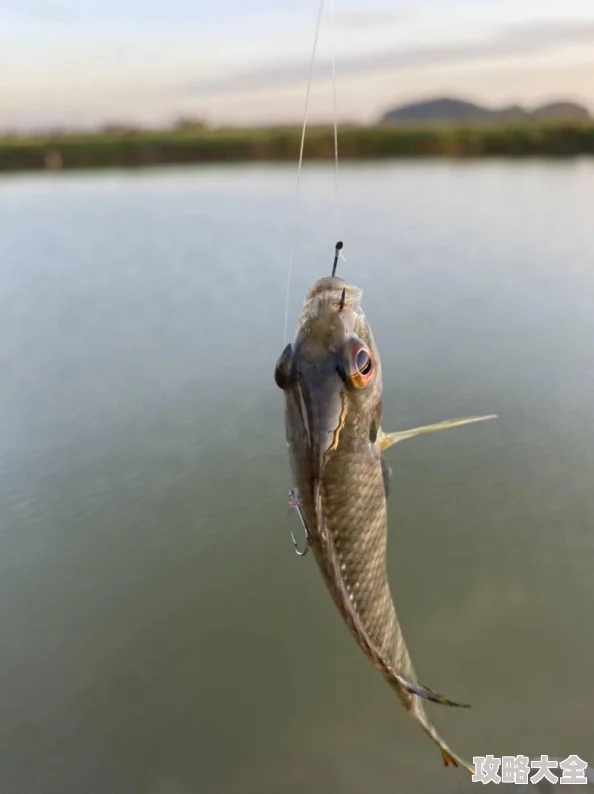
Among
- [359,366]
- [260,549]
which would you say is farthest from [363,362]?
[260,549]

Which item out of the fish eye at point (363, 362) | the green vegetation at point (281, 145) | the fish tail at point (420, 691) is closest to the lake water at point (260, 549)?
the fish tail at point (420, 691)

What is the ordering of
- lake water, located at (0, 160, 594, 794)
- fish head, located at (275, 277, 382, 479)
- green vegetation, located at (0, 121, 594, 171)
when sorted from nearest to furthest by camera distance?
fish head, located at (275, 277, 382, 479)
lake water, located at (0, 160, 594, 794)
green vegetation, located at (0, 121, 594, 171)

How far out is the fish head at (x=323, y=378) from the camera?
5.40 ft

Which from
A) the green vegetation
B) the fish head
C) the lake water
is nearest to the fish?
the fish head

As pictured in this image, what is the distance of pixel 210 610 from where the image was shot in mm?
4109

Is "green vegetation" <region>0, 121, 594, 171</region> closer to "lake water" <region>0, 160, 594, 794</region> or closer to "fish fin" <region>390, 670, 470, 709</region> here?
"lake water" <region>0, 160, 594, 794</region>

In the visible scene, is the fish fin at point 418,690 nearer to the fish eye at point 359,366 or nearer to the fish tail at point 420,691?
the fish tail at point 420,691

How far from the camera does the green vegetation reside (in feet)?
78.5

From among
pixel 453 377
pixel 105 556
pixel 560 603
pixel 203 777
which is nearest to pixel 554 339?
pixel 453 377

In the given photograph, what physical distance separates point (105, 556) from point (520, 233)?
32.7 ft

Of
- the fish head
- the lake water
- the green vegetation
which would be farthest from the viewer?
the green vegetation

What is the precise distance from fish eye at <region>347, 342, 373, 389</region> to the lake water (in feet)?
7.45

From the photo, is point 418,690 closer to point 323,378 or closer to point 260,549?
point 323,378

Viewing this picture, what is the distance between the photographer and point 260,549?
4.52 meters
